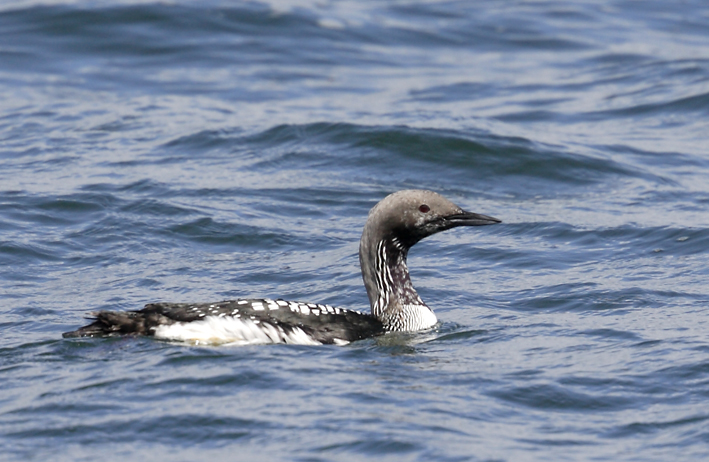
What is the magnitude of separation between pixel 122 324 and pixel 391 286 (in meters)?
1.83

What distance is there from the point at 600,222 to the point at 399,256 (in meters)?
3.71

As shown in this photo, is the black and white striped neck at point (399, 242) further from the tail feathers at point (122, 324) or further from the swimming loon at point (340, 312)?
the tail feathers at point (122, 324)

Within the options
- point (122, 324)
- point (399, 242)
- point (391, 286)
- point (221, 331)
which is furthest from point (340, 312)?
point (122, 324)

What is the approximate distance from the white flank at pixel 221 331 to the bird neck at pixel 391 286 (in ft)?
3.27

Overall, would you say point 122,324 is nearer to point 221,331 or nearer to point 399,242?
point 221,331

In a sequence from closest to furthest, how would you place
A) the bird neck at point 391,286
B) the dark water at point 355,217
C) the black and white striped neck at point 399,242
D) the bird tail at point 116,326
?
the dark water at point 355,217, the bird tail at point 116,326, the black and white striped neck at point 399,242, the bird neck at point 391,286

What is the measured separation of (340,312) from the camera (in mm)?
7348

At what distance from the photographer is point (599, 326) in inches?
311

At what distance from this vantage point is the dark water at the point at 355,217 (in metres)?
5.99

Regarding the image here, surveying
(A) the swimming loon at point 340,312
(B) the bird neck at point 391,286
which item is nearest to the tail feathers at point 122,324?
(A) the swimming loon at point 340,312

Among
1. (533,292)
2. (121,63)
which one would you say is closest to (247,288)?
(533,292)

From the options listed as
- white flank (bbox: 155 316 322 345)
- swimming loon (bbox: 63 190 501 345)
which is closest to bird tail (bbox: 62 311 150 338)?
swimming loon (bbox: 63 190 501 345)

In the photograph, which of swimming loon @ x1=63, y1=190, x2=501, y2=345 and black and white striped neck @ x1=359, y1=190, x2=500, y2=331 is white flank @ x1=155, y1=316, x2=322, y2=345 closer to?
swimming loon @ x1=63, y1=190, x2=501, y2=345

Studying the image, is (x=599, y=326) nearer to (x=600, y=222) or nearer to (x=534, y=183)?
(x=600, y=222)
